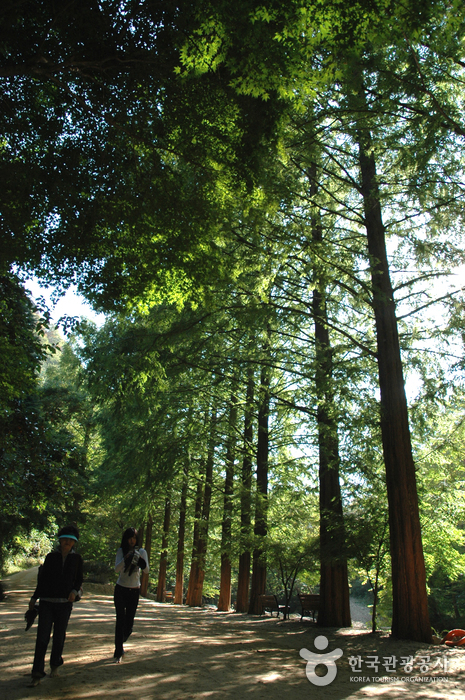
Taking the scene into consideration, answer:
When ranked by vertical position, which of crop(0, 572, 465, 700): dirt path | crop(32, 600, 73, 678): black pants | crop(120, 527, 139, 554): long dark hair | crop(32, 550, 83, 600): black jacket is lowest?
crop(0, 572, 465, 700): dirt path

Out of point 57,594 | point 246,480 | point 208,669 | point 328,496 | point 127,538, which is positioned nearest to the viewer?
point 57,594

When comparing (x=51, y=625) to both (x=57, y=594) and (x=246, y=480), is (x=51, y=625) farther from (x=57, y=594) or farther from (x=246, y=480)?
(x=246, y=480)

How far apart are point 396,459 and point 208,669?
480 centimetres

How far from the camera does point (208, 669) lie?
570 cm

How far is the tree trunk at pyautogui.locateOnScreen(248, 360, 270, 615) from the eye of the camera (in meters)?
14.0

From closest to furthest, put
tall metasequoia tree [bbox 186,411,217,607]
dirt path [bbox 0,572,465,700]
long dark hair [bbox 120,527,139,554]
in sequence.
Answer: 1. dirt path [bbox 0,572,465,700]
2. long dark hair [bbox 120,527,139,554]
3. tall metasequoia tree [bbox 186,411,217,607]

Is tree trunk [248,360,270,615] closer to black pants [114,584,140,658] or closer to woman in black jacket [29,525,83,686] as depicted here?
black pants [114,584,140,658]

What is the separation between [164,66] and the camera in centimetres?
573

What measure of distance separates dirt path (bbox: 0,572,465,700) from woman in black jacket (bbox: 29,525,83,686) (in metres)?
0.32

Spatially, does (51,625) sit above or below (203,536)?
below

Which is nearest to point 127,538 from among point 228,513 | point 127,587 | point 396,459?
point 127,587

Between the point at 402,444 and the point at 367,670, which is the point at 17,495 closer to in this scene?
the point at 367,670

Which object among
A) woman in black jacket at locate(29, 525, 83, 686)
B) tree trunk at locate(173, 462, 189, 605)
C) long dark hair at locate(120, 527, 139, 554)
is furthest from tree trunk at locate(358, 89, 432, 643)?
tree trunk at locate(173, 462, 189, 605)

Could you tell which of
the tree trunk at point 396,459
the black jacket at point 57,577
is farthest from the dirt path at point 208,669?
the black jacket at point 57,577
